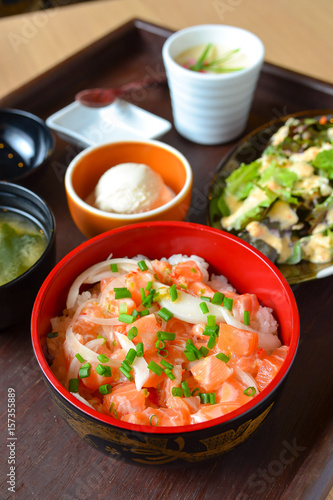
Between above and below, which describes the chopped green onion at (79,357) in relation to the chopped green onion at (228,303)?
below

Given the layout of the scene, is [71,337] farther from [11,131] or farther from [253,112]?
[253,112]

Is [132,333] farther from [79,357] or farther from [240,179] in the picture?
[240,179]

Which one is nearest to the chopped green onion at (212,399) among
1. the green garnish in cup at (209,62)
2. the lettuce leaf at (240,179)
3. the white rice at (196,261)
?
the white rice at (196,261)

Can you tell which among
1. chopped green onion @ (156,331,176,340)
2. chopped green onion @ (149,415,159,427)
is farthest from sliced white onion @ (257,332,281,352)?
chopped green onion @ (149,415,159,427)

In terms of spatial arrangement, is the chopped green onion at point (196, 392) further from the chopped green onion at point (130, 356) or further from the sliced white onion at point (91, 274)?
the sliced white onion at point (91, 274)

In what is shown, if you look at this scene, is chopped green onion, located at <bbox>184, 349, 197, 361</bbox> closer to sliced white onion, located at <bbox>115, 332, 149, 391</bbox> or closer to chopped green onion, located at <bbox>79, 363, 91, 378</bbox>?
sliced white onion, located at <bbox>115, 332, 149, 391</bbox>

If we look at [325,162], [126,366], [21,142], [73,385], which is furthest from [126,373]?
[21,142]
